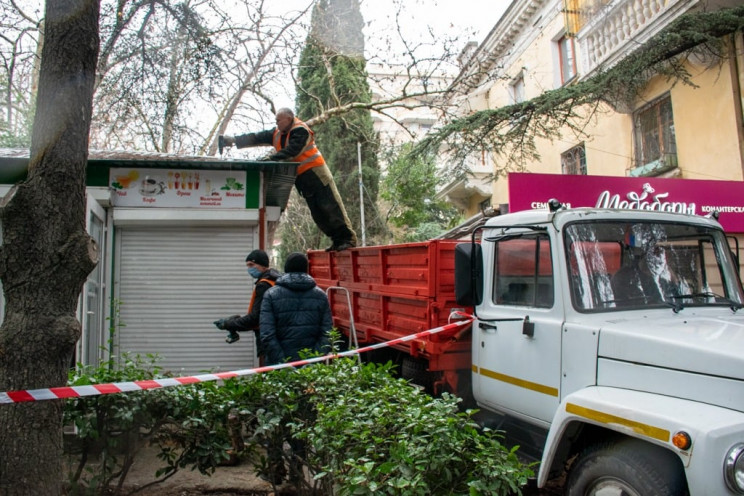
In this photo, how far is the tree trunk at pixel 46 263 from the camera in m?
2.68

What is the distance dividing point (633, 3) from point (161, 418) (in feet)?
36.9

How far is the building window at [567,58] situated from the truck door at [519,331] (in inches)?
458

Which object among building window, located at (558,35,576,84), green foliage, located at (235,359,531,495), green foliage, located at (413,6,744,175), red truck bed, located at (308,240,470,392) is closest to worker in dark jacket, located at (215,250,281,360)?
red truck bed, located at (308,240,470,392)

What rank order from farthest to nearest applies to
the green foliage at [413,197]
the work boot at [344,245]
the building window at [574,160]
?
1. the green foliage at [413,197]
2. the building window at [574,160]
3. the work boot at [344,245]

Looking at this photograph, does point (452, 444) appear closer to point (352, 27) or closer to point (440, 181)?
point (352, 27)

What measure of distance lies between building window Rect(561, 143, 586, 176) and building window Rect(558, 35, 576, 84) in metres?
1.81

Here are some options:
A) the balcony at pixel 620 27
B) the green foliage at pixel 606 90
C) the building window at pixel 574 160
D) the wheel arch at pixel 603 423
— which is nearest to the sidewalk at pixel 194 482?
the wheel arch at pixel 603 423

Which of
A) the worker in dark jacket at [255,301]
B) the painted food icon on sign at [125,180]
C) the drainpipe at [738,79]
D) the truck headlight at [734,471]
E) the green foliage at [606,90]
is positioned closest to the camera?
the truck headlight at [734,471]

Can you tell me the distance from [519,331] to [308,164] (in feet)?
13.4

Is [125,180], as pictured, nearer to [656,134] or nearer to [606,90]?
[606,90]

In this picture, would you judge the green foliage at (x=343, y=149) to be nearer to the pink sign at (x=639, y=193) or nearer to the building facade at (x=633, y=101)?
the building facade at (x=633, y=101)

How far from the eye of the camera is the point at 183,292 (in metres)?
7.61

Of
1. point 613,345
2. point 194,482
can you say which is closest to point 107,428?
point 194,482

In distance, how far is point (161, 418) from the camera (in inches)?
137
